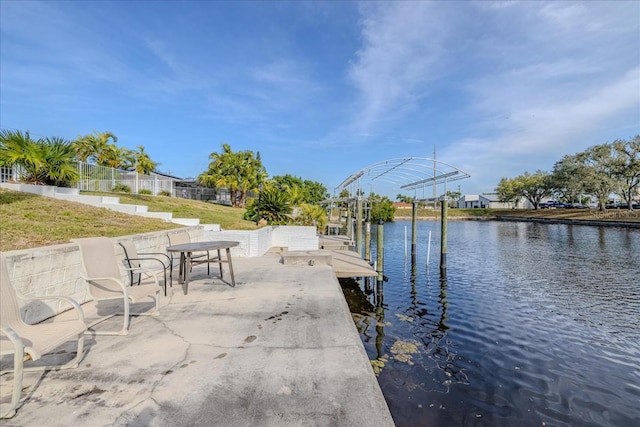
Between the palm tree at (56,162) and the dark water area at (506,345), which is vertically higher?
the palm tree at (56,162)

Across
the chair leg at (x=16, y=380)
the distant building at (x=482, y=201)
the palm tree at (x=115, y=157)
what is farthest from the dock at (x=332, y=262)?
the distant building at (x=482, y=201)

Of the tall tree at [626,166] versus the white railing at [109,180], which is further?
the tall tree at [626,166]

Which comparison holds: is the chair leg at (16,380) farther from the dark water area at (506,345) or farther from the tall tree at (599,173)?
the tall tree at (599,173)

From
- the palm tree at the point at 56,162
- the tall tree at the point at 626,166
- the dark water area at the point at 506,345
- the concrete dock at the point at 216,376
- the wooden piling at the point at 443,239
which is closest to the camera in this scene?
the concrete dock at the point at 216,376

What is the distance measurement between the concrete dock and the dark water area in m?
1.98

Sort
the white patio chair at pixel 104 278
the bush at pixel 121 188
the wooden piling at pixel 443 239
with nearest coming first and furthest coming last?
the white patio chair at pixel 104 278, the wooden piling at pixel 443 239, the bush at pixel 121 188

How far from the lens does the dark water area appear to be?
Result: 4699 mm

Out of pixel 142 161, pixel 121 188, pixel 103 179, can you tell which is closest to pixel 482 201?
pixel 142 161

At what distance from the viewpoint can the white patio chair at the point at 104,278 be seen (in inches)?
139

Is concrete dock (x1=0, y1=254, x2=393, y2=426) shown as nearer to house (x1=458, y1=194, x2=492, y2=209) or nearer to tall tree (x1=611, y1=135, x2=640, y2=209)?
tall tree (x1=611, y1=135, x2=640, y2=209)

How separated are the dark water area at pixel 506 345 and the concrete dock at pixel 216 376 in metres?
1.98

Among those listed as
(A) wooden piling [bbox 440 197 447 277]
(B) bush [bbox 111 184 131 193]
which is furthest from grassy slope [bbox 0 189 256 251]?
(A) wooden piling [bbox 440 197 447 277]

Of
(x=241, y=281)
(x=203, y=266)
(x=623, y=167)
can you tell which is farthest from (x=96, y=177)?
(x=623, y=167)

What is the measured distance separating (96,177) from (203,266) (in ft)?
41.8
